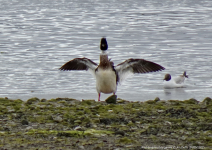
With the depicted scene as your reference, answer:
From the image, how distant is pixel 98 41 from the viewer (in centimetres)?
2211

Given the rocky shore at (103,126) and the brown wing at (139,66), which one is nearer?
the rocky shore at (103,126)

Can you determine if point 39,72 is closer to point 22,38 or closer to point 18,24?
point 22,38

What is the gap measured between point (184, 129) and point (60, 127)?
1.77 m

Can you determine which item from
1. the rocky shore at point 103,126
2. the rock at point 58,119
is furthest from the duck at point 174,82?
the rock at point 58,119

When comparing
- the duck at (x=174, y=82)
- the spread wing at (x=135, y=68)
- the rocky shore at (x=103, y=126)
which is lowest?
the duck at (x=174, y=82)

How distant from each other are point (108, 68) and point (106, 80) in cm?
28

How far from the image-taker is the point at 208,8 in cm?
3544

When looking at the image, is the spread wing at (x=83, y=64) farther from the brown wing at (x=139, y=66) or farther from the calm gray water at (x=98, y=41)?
the calm gray water at (x=98, y=41)

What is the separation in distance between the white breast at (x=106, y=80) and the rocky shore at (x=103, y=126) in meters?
1.16

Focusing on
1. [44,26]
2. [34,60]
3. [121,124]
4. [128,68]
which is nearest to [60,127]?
[121,124]

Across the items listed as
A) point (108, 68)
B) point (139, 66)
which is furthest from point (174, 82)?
point (108, 68)

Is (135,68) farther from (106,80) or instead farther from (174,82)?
(174,82)

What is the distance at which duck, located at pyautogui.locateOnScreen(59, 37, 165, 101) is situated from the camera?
34.8ft

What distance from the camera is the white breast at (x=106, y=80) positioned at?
34.6 ft
